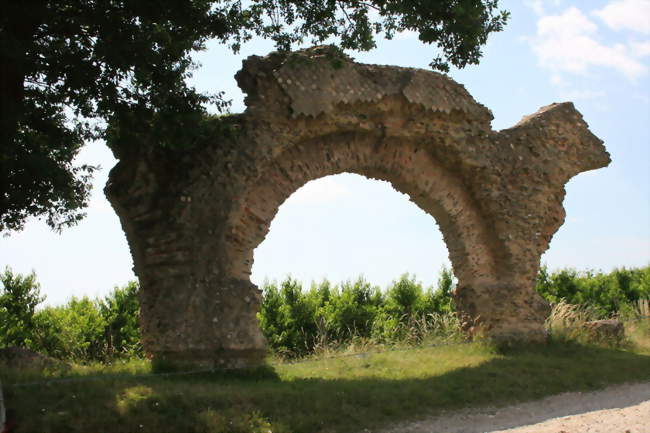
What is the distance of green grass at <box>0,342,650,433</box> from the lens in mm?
6035

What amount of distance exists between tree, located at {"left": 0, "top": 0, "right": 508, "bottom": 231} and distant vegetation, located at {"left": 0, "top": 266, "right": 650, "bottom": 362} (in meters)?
4.82

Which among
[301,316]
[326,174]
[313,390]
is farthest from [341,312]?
[313,390]

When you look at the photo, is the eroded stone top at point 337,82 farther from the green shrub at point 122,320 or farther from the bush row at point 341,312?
the green shrub at point 122,320

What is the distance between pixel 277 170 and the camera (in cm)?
893

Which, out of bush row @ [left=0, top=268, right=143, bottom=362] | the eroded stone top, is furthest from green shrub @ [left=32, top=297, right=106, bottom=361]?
the eroded stone top

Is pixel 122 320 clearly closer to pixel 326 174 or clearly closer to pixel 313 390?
pixel 326 174

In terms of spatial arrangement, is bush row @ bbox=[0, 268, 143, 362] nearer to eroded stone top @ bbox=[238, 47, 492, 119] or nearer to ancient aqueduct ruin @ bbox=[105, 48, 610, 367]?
ancient aqueduct ruin @ bbox=[105, 48, 610, 367]

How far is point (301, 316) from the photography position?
48.6 ft

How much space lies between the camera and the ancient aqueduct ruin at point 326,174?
8084 mm

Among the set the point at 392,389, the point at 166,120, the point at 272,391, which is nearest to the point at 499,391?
the point at 392,389

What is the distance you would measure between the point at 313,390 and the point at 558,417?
2614mm

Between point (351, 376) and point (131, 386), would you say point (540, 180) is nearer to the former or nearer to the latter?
point (351, 376)

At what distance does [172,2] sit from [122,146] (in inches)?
74.8

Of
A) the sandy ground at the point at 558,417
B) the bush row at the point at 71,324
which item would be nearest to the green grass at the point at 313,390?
the sandy ground at the point at 558,417
